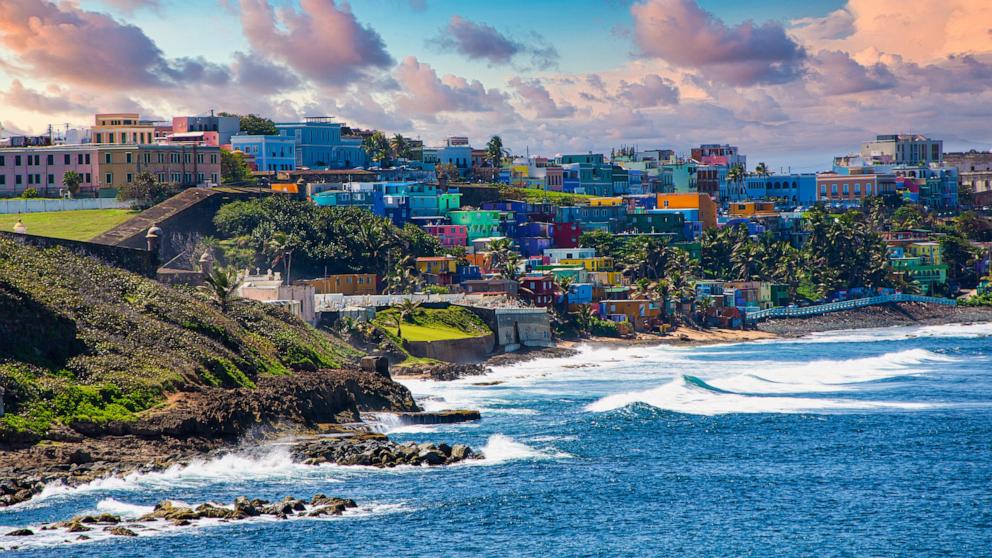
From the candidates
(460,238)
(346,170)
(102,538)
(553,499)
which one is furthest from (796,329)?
(102,538)

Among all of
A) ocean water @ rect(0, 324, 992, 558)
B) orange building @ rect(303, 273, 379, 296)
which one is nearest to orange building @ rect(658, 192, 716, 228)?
orange building @ rect(303, 273, 379, 296)

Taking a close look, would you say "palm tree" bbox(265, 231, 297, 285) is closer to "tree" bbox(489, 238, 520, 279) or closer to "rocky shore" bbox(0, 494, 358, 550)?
"tree" bbox(489, 238, 520, 279)

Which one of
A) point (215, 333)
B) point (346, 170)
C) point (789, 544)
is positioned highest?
point (346, 170)

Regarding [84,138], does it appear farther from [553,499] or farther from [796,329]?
[553,499]

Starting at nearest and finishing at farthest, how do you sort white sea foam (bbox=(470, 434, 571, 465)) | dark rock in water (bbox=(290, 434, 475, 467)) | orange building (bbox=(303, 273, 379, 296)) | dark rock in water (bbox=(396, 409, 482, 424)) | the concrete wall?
dark rock in water (bbox=(290, 434, 475, 467)) < white sea foam (bbox=(470, 434, 571, 465)) < dark rock in water (bbox=(396, 409, 482, 424)) < the concrete wall < orange building (bbox=(303, 273, 379, 296))

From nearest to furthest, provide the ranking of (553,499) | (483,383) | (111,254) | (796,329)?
(553,499)
(111,254)
(483,383)
(796,329)
